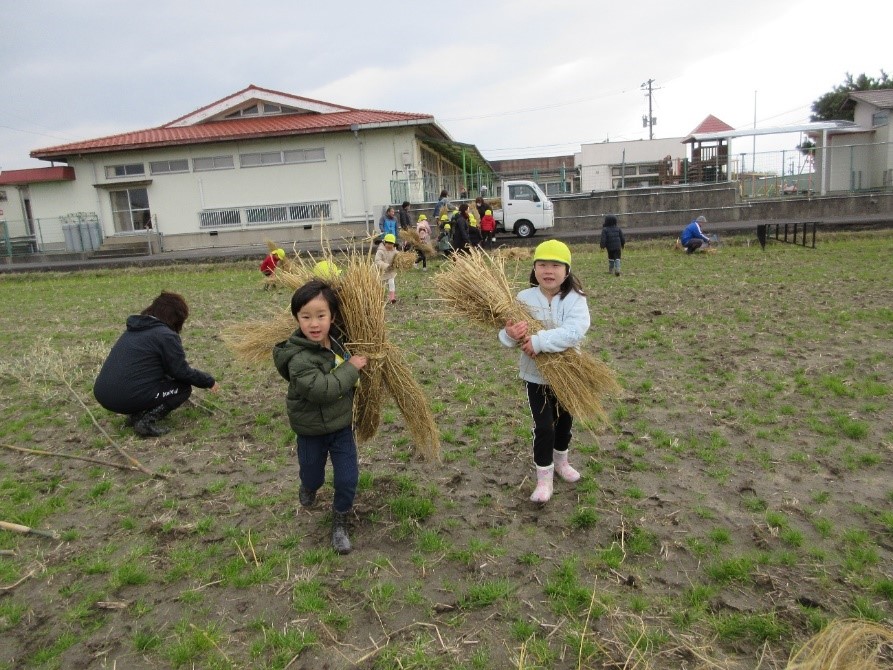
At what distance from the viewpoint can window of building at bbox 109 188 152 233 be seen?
1034 inches

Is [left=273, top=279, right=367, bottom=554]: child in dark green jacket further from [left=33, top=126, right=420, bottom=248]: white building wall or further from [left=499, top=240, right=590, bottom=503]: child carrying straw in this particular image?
[left=33, top=126, right=420, bottom=248]: white building wall

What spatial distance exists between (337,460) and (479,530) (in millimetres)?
838

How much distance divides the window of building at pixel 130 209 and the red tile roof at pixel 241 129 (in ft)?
6.14

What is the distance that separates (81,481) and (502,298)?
9.90ft

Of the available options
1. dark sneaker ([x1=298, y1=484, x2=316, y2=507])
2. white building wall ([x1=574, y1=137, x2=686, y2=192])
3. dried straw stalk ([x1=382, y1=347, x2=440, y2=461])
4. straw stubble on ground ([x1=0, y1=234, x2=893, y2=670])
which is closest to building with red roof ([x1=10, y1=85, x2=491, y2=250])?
white building wall ([x1=574, y1=137, x2=686, y2=192])

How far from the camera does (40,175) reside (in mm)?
25656

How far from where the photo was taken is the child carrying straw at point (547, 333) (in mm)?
3506

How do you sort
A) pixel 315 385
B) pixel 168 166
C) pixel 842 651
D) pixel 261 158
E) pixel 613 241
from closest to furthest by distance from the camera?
1. pixel 842 651
2. pixel 315 385
3. pixel 613 241
4. pixel 261 158
5. pixel 168 166

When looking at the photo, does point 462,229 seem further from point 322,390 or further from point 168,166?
point 168,166

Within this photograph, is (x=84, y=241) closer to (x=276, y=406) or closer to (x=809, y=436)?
(x=276, y=406)

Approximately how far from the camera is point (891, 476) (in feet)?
12.4

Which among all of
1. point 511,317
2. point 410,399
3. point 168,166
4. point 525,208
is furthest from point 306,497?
point 168,166

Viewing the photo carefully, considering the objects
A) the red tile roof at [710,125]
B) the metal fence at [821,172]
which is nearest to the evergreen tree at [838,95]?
the red tile roof at [710,125]

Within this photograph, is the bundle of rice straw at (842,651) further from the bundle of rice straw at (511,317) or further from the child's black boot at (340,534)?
the child's black boot at (340,534)
